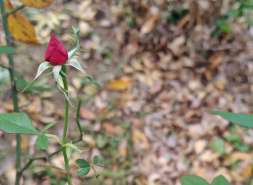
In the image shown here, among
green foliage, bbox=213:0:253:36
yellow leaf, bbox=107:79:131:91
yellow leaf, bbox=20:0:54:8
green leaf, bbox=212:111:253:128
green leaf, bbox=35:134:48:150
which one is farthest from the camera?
green foliage, bbox=213:0:253:36

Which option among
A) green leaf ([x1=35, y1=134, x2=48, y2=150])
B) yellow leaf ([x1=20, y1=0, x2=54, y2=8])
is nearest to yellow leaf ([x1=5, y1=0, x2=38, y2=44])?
yellow leaf ([x1=20, y1=0, x2=54, y2=8])

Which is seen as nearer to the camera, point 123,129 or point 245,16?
point 123,129

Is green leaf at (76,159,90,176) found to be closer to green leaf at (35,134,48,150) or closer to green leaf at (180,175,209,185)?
green leaf at (35,134,48,150)

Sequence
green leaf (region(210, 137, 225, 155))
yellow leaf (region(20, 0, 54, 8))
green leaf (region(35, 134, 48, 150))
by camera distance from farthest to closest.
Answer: green leaf (region(210, 137, 225, 155)) < yellow leaf (region(20, 0, 54, 8)) < green leaf (region(35, 134, 48, 150))

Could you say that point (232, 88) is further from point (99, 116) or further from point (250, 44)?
point (99, 116)

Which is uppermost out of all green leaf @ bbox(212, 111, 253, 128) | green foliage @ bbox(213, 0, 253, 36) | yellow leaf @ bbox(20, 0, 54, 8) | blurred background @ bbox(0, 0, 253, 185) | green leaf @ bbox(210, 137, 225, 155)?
yellow leaf @ bbox(20, 0, 54, 8)

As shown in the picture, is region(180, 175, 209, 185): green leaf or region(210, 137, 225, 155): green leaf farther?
region(210, 137, 225, 155): green leaf

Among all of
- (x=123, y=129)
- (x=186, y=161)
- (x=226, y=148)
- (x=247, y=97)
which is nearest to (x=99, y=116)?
(x=123, y=129)
